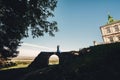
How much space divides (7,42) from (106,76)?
1223cm

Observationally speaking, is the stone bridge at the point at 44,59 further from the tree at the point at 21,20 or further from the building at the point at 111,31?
the building at the point at 111,31

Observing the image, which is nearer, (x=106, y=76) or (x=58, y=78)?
(x=106, y=76)

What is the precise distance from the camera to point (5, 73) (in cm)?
2680

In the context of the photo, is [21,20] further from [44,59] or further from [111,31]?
[111,31]

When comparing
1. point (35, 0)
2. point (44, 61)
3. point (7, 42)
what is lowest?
point (44, 61)

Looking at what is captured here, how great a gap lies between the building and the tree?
139ft

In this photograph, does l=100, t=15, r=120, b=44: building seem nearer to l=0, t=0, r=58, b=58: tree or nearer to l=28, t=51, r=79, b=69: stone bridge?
l=28, t=51, r=79, b=69: stone bridge

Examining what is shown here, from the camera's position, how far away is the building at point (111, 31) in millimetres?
60756

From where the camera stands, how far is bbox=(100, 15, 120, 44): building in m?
60.8

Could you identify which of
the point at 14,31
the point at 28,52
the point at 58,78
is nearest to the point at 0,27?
the point at 14,31

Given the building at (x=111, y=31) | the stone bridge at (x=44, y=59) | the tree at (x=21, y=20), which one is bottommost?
the stone bridge at (x=44, y=59)

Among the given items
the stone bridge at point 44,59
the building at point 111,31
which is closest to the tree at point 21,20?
the stone bridge at point 44,59

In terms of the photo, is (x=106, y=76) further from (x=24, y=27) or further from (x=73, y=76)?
(x=24, y=27)

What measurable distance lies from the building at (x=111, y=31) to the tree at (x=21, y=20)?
4225 cm
